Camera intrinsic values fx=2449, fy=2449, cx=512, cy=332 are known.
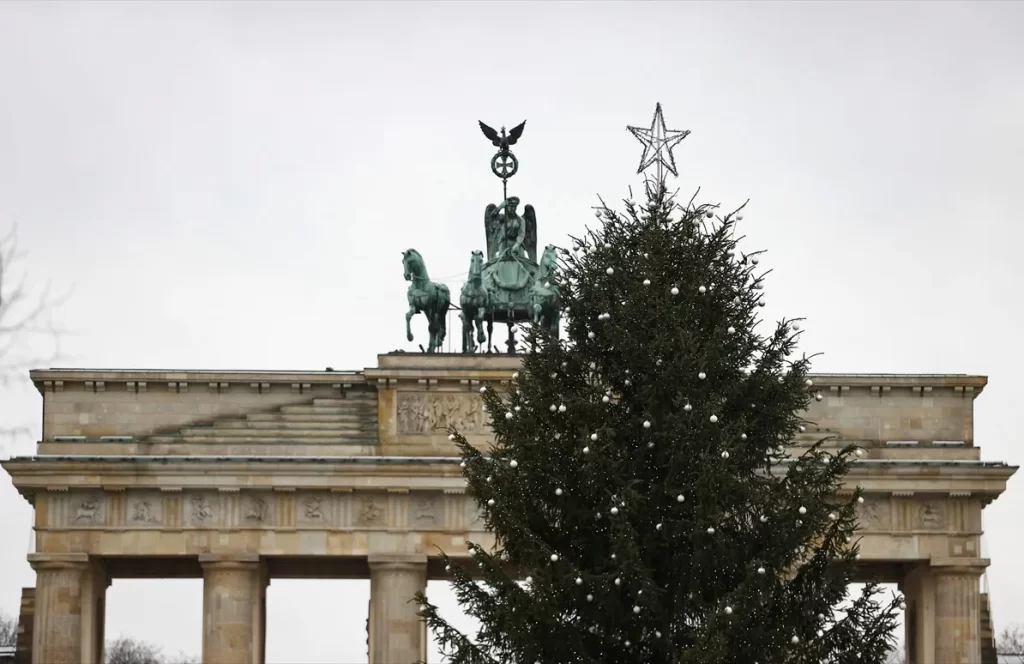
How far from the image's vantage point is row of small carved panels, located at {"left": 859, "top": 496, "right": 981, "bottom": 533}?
66875 millimetres

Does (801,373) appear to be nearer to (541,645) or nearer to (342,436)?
(541,645)

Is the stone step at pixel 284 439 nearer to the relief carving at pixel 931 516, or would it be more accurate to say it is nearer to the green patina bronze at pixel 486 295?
the green patina bronze at pixel 486 295

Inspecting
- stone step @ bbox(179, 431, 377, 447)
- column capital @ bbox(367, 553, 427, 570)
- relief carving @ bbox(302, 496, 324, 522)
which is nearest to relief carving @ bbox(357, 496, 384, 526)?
column capital @ bbox(367, 553, 427, 570)

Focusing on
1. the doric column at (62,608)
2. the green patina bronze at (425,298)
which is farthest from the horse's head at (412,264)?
the doric column at (62,608)

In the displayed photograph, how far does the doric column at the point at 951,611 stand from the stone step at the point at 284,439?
15827 mm

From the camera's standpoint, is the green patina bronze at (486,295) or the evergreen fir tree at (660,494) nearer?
the evergreen fir tree at (660,494)

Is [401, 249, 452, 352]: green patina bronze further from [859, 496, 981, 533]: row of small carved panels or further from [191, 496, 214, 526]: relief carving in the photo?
[859, 496, 981, 533]: row of small carved panels

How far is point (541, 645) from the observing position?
106ft

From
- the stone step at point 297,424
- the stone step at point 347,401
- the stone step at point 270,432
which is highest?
the stone step at point 347,401

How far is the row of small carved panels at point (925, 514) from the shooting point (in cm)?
6688

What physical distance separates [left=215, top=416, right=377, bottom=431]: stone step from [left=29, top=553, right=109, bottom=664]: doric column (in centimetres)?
531

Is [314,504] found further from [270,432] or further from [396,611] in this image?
[396,611]

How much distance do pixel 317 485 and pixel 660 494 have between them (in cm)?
→ 3482

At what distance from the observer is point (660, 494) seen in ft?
106
